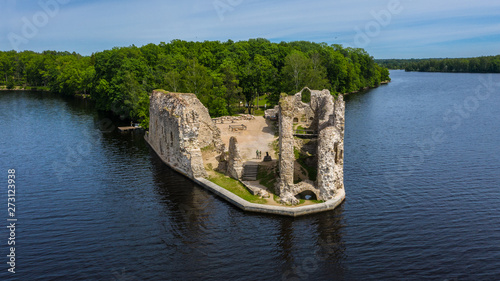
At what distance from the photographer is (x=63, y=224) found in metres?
30.7

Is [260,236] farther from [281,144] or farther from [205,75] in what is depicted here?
[205,75]

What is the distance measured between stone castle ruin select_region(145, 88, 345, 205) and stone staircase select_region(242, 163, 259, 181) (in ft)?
1.40

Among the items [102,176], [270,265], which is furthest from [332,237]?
[102,176]

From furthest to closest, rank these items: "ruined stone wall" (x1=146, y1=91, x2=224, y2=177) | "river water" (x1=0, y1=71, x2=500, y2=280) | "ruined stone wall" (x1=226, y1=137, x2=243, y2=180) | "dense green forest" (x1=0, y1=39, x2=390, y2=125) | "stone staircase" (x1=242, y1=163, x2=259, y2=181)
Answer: "dense green forest" (x1=0, y1=39, x2=390, y2=125)
"ruined stone wall" (x1=146, y1=91, x2=224, y2=177)
"ruined stone wall" (x1=226, y1=137, x2=243, y2=180)
"stone staircase" (x1=242, y1=163, x2=259, y2=181)
"river water" (x1=0, y1=71, x2=500, y2=280)

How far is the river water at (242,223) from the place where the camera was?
24750 millimetres

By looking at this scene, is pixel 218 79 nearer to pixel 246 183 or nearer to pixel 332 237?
pixel 246 183

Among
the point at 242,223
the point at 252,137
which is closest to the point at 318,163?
the point at 242,223

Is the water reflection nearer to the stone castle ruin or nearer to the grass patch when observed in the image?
the grass patch

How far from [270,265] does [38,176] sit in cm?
3087

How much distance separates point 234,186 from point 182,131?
911 cm

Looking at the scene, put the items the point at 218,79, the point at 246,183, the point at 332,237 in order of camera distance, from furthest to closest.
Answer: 1. the point at 218,79
2. the point at 246,183
3. the point at 332,237

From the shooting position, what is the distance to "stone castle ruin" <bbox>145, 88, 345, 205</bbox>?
33750mm

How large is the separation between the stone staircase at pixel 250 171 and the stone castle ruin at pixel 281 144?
0.43m

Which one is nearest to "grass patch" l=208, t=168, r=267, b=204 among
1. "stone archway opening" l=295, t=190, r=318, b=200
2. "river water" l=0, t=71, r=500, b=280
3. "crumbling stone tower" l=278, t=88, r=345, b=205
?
"river water" l=0, t=71, r=500, b=280
